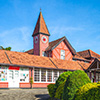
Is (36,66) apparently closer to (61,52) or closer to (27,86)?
(27,86)

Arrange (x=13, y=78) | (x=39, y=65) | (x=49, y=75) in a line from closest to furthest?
(x=13, y=78), (x=39, y=65), (x=49, y=75)

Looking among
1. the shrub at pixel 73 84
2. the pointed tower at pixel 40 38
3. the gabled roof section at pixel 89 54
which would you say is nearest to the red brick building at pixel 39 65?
the pointed tower at pixel 40 38

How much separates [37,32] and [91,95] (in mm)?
25477

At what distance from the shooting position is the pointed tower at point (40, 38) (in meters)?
30.1

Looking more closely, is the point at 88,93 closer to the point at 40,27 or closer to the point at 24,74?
the point at 24,74

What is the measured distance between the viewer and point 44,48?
30.5 meters

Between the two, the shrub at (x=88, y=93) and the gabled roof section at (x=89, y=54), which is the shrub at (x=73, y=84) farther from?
Result: the gabled roof section at (x=89, y=54)

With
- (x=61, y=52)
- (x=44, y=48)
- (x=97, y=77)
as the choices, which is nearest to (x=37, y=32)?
(x=44, y=48)

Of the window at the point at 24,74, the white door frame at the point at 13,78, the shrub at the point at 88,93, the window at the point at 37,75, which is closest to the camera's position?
the shrub at the point at 88,93

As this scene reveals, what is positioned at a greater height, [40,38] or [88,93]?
[40,38]

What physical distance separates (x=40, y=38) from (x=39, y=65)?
10.1 meters

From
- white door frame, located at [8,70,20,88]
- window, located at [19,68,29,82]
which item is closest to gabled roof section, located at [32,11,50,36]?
window, located at [19,68,29,82]

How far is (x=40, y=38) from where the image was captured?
1196 inches

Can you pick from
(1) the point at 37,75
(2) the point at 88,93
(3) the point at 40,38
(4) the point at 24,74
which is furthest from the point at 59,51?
(2) the point at 88,93
